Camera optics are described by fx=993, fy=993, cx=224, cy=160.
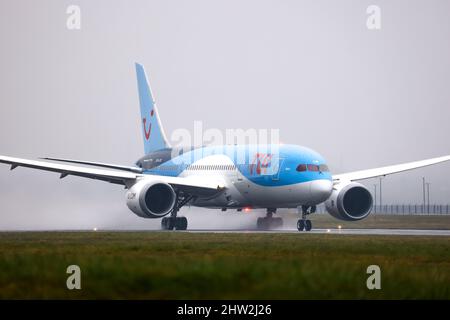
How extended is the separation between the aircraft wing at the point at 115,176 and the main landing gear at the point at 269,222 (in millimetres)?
3903

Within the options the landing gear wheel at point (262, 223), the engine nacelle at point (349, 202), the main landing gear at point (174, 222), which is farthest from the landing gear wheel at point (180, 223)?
the engine nacelle at point (349, 202)

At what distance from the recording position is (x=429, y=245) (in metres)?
32.2

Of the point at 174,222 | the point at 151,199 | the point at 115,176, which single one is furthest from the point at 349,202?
the point at 115,176

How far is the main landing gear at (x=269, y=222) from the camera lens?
57375mm

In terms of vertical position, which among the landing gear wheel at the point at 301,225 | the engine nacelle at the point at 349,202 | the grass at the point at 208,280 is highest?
the engine nacelle at the point at 349,202

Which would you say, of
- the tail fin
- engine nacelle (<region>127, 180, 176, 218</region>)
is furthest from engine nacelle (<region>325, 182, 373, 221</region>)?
the tail fin

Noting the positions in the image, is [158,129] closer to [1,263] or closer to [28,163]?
[28,163]

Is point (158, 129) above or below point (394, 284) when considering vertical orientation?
above

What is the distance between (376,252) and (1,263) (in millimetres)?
11714

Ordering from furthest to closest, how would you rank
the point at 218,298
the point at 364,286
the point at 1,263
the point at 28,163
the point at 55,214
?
the point at 55,214 → the point at 28,163 → the point at 1,263 → the point at 364,286 → the point at 218,298

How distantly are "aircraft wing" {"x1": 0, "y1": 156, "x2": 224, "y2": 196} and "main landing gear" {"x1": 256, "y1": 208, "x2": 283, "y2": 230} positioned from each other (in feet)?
12.8

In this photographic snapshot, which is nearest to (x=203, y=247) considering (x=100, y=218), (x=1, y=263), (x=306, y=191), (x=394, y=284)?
(x=1, y=263)

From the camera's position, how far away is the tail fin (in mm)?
65000

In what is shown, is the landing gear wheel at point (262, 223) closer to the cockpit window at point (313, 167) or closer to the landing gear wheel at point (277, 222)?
the landing gear wheel at point (277, 222)
